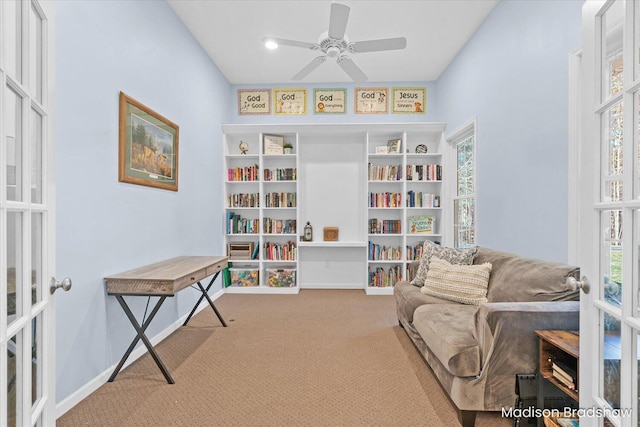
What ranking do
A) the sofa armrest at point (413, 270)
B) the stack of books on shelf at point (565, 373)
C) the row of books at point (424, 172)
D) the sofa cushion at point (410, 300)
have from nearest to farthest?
the stack of books on shelf at point (565, 373) → the sofa cushion at point (410, 300) → the sofa armrest at point (413, 270) → the row of books at point (424, 172)

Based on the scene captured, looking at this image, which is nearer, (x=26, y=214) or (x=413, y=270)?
(x=26, y=214)

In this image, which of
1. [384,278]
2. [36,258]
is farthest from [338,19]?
[384,278]

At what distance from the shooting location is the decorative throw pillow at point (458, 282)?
2.53 m

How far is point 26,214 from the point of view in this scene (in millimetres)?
1023

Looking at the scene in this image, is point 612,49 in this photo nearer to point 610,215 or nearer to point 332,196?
point 610,215

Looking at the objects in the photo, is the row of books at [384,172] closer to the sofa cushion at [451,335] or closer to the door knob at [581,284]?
the sofa cushion at [451,335]

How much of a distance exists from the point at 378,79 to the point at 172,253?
360cm

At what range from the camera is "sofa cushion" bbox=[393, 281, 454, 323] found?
2.68 m

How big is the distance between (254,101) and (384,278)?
3.24 m

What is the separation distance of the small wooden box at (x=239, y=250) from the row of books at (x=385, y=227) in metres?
1.76

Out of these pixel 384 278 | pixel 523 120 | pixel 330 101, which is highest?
pixel 330 101

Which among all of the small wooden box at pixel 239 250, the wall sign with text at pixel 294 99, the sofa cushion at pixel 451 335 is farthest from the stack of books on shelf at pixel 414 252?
the wall sign with text at pixel 294 99

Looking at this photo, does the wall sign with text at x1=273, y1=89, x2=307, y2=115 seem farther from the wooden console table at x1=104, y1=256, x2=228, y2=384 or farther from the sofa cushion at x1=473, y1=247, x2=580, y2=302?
the sofa cushion at x1=473, y1=247, x2=580, y2=302

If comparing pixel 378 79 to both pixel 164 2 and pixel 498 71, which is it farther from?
pixel 164 2
